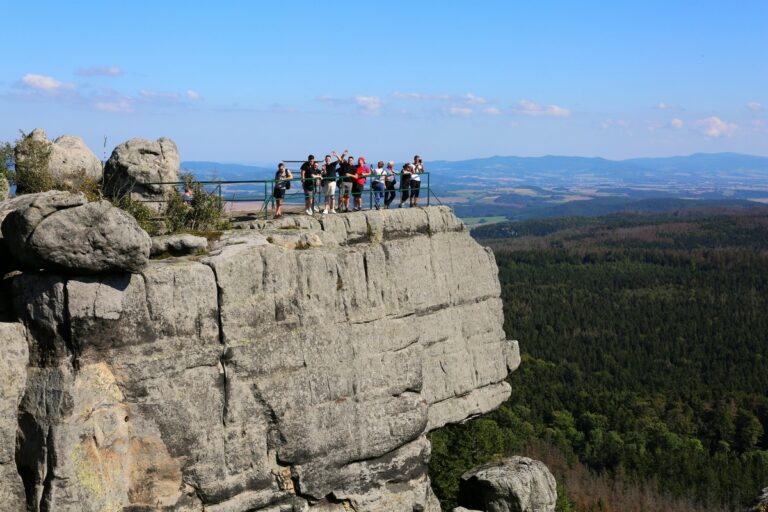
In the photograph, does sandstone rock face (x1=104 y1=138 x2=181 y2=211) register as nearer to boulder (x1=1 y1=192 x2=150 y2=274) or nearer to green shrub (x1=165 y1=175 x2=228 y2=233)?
green shrub (x1=165 y1=175 x2=228 y2=233)

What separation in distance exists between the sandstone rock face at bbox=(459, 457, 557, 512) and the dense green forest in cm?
1400

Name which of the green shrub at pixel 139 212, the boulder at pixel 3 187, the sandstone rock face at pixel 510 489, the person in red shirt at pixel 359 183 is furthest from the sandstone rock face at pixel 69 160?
the sandstone rock face at pixel 510 489

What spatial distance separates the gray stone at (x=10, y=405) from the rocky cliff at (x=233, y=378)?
0.08 feet

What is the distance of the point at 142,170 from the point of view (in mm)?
24906

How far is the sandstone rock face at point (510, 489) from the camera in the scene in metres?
24.9

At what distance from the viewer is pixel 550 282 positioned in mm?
150375

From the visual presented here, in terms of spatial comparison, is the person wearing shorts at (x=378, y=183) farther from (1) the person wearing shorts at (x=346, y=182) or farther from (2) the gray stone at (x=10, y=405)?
(2) the gray stone at (x=10, y=405)

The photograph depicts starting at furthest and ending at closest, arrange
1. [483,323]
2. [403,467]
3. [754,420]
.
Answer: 1. [754,420]
2. [483,323]
3. [403,467]

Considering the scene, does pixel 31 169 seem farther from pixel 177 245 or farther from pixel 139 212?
pixel 177 245

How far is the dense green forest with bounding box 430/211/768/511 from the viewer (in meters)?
67.6

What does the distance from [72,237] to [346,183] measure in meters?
10.3

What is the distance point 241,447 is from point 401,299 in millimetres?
5874

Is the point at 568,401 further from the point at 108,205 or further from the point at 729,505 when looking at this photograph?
the point at 108,205

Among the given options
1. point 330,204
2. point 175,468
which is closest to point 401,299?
point 330,204
